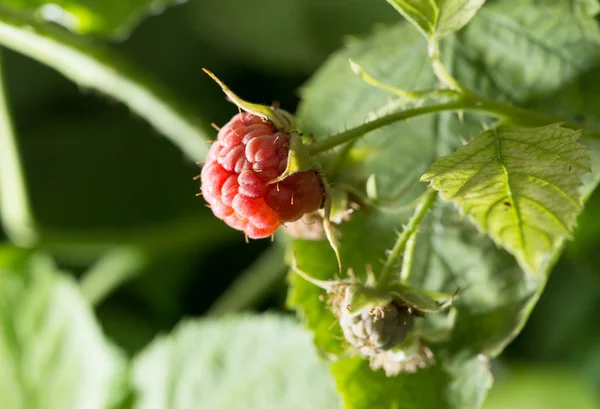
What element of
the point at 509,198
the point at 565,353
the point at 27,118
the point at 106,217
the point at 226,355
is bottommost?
the point at 565,353

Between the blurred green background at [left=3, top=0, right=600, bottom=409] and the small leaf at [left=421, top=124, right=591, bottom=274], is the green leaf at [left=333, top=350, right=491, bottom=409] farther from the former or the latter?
the blurred green background at [left=3, top=0, right=600, bottom=409]

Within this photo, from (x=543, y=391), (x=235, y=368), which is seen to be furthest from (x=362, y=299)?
(x=543, y=391)

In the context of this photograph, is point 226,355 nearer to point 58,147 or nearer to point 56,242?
point 56,242

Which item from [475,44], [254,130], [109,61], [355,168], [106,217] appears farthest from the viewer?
[106,217]

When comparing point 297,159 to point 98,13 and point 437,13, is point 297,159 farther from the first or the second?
point 98,13

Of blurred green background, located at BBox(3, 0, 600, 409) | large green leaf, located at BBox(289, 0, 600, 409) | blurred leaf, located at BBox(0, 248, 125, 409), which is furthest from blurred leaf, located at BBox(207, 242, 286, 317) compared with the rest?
large green leaf, located at BBox(289, 0, 600, 409)

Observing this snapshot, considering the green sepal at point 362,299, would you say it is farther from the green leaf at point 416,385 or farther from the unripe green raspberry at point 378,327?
the green leaf at point 416,385

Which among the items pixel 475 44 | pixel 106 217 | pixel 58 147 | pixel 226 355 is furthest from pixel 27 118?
pixel 475 44
